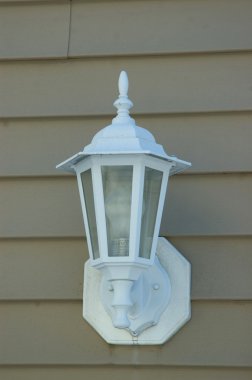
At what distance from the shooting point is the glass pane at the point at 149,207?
2299 millimetres

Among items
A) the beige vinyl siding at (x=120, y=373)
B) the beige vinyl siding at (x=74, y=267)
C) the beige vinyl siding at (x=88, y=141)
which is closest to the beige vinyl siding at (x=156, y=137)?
the beige vinyl siding at (x=88, y=141)

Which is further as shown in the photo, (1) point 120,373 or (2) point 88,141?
(2) point 88,141

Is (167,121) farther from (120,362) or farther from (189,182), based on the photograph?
(120,362)

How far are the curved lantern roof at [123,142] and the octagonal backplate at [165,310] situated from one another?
0.32 meters

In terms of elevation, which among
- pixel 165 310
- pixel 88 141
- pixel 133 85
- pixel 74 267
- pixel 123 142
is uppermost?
pixel 133 85

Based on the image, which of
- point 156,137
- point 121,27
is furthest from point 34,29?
point 156,137

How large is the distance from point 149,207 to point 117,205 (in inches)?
3.9

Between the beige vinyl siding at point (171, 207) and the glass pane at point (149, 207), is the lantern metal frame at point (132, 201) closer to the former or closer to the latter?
the glass pane at point (149, 207)

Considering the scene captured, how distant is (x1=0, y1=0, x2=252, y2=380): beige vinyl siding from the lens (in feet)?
8.34

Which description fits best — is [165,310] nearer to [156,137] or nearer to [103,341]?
[103,341]

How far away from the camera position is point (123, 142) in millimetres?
2314

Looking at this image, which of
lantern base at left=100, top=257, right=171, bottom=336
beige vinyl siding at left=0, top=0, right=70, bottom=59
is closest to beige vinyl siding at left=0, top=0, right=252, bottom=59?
beige vinyl siding at left=0, top=0, right=70, bottom=59

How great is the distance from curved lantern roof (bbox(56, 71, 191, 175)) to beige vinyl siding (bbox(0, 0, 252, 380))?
0.29 m

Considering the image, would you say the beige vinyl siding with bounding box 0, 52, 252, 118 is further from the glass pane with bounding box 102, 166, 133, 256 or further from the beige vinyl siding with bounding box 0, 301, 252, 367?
the beige vinyl siding with bounding box 0, 301, 252, 367
